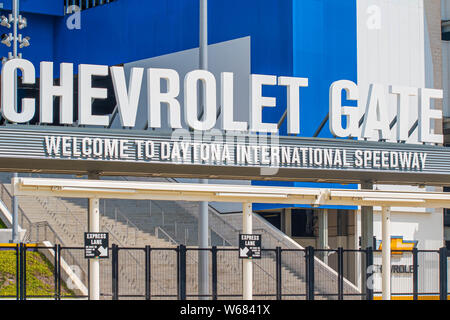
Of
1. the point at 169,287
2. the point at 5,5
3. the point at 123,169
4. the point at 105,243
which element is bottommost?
the point at 169,287

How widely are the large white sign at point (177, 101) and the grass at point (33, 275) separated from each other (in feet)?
17.7

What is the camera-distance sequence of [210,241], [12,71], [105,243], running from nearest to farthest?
[105,243], [12,71], [210,241]

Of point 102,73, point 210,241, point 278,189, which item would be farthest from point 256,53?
point 278,189

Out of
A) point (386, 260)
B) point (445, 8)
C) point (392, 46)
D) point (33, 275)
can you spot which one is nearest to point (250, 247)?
point (386, 260)

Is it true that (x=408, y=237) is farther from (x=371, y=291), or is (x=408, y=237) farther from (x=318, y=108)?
(x=371, y=291)

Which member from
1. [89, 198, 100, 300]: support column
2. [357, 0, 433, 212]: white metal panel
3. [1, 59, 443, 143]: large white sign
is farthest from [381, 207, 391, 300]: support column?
[357, 0, 433, 212]: white metal panel

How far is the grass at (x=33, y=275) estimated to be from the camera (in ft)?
99.6

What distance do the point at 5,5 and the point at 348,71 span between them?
2675 cm

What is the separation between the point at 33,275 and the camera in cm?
3247

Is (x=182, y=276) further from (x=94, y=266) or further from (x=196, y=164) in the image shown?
(x=196, y=164)

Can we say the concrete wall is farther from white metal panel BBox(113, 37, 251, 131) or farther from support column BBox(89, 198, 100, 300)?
support column BBox(89, 198, 100, 300)

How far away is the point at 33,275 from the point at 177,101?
25.6 feet

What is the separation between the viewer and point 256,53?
48.5 meters

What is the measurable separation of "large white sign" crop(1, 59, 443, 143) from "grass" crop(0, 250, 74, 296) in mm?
5401
